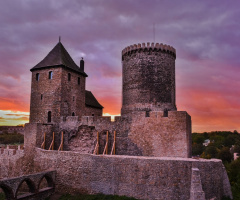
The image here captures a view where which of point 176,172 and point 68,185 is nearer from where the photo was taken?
point 176,172

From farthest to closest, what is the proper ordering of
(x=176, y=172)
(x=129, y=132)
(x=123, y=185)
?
(x=129, y=132) → (x=123, y=185) → (x=176, y=172)

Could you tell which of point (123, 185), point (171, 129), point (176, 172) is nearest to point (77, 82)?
point (171, 129)

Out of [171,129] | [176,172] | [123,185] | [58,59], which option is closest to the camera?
[176,172]

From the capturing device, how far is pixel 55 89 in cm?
2323

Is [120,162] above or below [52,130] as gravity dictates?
below

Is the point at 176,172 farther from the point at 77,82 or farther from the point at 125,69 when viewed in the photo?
the point at 77,82

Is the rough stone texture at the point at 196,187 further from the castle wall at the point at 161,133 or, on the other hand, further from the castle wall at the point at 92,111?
the castle wall at the point at 92,111

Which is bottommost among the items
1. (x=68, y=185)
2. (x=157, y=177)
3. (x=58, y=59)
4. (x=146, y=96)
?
(x=68, y=185)

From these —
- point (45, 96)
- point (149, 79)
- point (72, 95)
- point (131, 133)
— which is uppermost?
point (149, 79)

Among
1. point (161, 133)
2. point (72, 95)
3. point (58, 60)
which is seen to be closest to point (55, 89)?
point (72, 95)

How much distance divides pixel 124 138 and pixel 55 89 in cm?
873

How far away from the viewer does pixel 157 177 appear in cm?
1351

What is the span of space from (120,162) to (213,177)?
17.7ft

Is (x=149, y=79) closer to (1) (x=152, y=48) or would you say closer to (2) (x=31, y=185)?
(1) (x=152, y=48)
